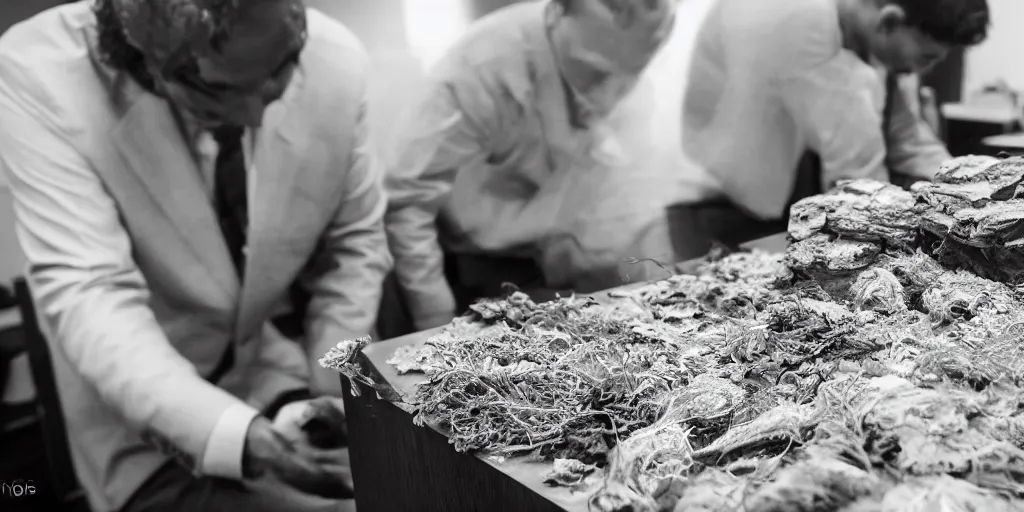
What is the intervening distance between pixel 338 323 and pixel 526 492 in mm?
1085

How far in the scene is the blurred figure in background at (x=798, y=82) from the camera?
7.59 ft

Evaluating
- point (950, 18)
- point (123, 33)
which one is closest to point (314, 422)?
point (123, 33)

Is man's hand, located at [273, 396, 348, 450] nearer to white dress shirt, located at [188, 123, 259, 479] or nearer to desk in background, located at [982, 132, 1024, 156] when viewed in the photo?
white dress shirt, located at [188, 123, 259, 479]

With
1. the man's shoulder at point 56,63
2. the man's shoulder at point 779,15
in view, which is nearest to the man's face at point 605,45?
the man's shoulder at point 779,15

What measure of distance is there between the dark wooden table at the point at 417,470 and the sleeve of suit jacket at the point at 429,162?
0.68 meters

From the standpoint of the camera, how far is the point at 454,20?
189 cm

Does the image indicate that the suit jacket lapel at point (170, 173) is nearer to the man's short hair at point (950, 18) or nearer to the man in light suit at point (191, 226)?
the man in light suit at point (191, 226)

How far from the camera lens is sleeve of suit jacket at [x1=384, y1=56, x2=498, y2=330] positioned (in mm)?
1864

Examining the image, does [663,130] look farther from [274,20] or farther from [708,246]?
[274,20]

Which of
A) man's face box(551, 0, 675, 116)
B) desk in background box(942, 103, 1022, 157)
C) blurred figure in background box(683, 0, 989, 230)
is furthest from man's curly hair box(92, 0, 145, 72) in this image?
desk in background box(942, 103, 1022, 157)

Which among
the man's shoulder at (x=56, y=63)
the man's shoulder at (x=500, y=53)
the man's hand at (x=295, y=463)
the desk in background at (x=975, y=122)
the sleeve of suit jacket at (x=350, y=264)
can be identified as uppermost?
the man's shoulder at (x=56, y=63)

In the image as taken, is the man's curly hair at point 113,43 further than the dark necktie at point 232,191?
No

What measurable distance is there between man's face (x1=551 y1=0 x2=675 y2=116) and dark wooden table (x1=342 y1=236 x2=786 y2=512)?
931mm

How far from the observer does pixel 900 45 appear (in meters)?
2.39
